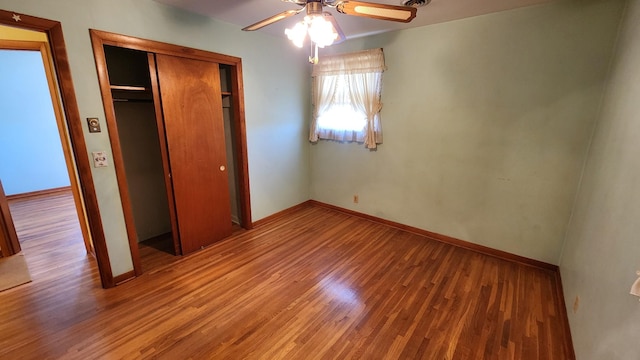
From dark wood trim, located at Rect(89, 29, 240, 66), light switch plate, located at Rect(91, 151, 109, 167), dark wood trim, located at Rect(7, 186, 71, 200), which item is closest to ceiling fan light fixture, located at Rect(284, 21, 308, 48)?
dark wood trim, located at Rect(89, 29, 240, 66)

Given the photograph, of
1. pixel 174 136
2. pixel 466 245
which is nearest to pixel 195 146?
pixel 174 136

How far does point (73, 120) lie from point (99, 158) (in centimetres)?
32

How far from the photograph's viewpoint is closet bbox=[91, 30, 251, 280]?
7.63 feet

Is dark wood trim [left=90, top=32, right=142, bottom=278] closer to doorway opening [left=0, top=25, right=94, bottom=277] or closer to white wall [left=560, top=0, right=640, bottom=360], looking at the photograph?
doorway opening [left=0, top=25, right=94, bottom=277]

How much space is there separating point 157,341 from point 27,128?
5.21 meters

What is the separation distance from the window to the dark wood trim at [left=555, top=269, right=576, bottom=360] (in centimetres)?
226

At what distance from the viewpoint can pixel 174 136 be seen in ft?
8.25

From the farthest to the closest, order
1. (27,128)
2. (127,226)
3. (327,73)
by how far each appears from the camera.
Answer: (27,128)
(327,73)
(127,226)

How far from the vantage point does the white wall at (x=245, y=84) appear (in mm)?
1896

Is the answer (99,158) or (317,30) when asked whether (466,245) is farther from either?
(99,158)

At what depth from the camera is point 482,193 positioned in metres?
2.76

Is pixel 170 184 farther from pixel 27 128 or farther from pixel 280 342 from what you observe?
pixel 27 128

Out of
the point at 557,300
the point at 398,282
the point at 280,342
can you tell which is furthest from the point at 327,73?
the point at 557,300

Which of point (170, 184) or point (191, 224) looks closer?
point (170, 184)
